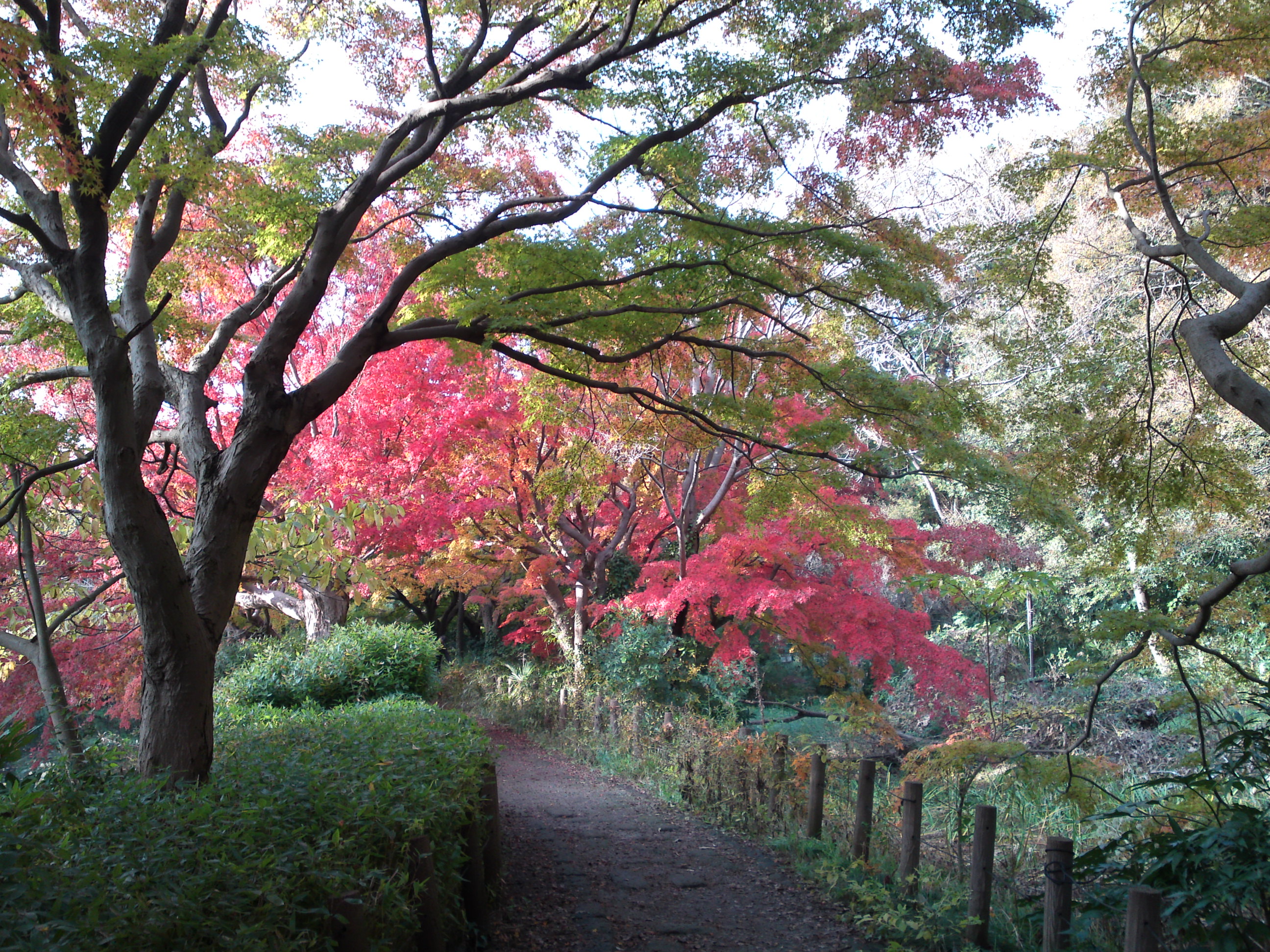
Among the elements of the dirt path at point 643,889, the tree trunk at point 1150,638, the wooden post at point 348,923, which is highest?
Result: the tree trunk at point 1150,638

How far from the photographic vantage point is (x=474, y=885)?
487 cm

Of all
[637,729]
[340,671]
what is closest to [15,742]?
[340,671]

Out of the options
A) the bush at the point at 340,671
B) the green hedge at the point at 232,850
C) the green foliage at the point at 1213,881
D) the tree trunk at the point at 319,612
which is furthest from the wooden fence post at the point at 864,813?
the tree trunk at the point at 319,612

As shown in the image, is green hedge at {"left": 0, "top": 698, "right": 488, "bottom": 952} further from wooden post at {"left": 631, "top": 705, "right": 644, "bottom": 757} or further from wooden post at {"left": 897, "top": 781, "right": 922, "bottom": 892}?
wooden post at {"left": 631, "top": 705, "right": 644, "bottom": 757}

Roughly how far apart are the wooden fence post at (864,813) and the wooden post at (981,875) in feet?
4.35

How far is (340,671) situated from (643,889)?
6.55 meters

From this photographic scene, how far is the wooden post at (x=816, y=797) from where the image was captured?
7133 mm

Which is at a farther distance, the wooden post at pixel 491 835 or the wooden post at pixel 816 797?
the wooden post at pixel 816 797

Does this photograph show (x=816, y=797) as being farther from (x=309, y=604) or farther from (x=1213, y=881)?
(x=309, y=604)

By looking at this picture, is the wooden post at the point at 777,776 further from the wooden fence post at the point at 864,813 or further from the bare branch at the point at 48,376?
the bare branch at the point at 48,376

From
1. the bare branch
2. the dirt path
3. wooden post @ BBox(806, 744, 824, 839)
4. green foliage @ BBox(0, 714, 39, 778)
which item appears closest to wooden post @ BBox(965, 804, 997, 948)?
the dirt path

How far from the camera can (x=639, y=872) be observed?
6820 millimetres

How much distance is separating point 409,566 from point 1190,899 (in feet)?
43.1

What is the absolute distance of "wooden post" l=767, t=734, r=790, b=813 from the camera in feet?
25.9
